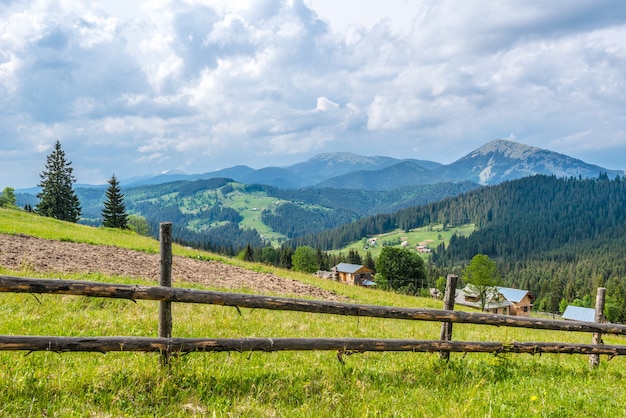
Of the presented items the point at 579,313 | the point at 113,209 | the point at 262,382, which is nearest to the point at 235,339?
the point at 262,382

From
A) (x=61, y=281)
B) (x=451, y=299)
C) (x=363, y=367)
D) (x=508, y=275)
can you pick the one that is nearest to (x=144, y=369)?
(x=61, y=281)

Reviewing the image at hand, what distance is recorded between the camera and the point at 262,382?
6199 mm

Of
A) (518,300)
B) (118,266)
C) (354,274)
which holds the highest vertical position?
(118,266)

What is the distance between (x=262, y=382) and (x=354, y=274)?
138 metres


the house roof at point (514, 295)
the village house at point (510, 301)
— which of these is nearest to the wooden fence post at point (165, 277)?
the village house at point (510, 301)

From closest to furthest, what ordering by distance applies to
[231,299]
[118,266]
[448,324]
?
[231,299], [448,324], [118,266]

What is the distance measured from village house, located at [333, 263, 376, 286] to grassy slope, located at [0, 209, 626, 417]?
13180 cm

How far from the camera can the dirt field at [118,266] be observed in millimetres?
14281

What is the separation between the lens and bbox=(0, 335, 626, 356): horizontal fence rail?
529cm

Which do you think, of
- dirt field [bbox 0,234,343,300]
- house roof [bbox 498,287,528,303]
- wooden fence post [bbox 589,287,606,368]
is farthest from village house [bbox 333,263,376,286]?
wooden fence post [bbox 589,287,606,368]

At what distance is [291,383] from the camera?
6371 mm

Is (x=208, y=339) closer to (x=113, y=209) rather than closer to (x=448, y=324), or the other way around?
(x=448, y=324)

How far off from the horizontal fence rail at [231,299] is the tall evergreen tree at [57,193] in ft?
253

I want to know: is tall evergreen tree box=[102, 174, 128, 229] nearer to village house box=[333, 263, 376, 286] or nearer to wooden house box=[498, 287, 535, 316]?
village house box=[333, 263, 376, 286]
